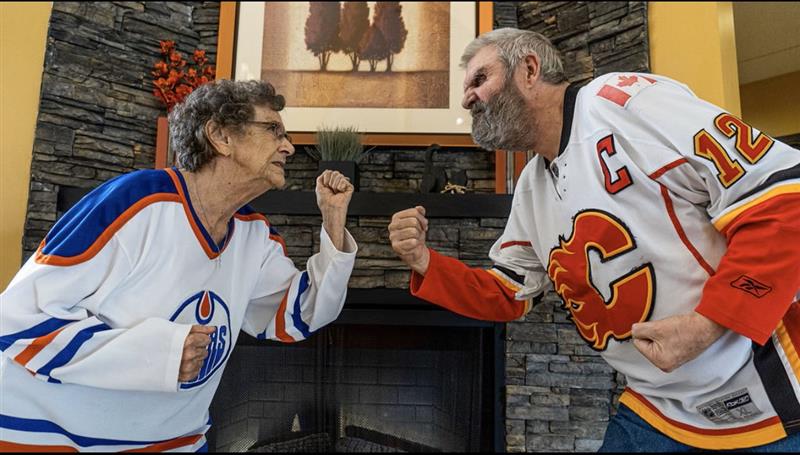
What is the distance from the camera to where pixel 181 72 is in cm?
193

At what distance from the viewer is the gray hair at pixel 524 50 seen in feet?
3.63

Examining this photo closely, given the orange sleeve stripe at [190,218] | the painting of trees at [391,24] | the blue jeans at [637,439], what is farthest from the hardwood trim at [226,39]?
the blue jeans at [637,439]

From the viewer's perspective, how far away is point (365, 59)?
1.94 meters

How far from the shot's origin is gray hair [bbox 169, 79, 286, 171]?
43.5 inches

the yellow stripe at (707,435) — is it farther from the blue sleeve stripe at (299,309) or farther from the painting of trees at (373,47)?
the painting of trees at (373,47)

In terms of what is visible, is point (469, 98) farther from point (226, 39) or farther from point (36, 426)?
point (226, 39)

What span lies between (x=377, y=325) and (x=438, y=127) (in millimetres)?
718

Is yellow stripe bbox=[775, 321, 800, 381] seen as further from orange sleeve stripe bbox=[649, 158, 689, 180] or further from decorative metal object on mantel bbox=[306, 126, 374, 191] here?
decorative metal object on mantel bbox=[306, 126, 374, 191]

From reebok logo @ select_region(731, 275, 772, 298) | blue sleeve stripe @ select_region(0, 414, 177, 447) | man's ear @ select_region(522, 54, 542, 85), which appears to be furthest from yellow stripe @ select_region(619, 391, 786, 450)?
blue sleeve stripe @ select_region(0, 414, 177, 447)

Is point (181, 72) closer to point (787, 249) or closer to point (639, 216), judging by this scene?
point (639, 216)

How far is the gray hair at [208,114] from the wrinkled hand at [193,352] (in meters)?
0.38

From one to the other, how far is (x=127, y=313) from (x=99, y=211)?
7.3 inches

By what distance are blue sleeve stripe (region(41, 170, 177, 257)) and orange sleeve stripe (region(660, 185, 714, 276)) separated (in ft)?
2.88

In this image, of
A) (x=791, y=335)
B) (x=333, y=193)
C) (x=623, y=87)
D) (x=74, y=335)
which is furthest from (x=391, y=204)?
(x=791, y=335)
